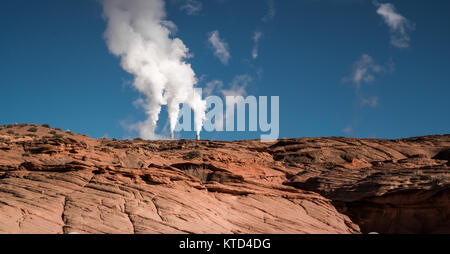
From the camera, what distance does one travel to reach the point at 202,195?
13219 millimetres

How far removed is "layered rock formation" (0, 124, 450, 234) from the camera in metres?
10.3

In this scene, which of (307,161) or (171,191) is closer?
Result: (171,191)

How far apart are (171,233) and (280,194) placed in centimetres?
629

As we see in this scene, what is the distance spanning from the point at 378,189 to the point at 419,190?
1417 millimetres

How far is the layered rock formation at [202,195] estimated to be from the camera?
10305mm

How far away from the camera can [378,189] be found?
1504cm

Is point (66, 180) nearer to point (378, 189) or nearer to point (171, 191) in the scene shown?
point (171, 191)

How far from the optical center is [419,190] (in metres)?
14.4
